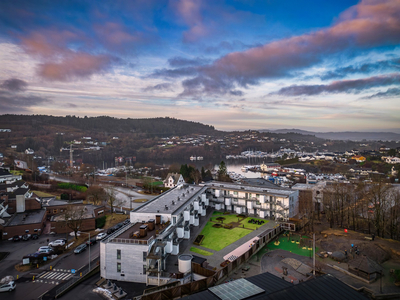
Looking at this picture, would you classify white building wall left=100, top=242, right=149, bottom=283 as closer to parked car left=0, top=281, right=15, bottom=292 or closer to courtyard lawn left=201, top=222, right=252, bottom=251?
parked car left=0, top=281, right=15, bottom=292

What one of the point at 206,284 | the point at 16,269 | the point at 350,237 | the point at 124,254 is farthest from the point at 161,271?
the point at 350,237

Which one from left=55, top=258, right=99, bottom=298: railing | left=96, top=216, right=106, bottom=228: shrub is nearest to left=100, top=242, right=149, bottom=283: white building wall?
left=55, top=258, right=99, bottom=298: railing

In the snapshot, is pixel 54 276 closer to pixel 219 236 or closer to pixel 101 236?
pixel 101 236

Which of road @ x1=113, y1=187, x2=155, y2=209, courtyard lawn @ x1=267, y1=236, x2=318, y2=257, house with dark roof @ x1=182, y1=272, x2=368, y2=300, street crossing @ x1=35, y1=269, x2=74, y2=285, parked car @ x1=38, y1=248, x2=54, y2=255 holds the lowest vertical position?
road @ x1=113, y1=187, x2=155, y2=209

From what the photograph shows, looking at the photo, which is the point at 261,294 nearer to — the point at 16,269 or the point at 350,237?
the point at 350,237

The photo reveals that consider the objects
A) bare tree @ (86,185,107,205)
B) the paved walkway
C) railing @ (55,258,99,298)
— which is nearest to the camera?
railing @ (55,258,99,298)

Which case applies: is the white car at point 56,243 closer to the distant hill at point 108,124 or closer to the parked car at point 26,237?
the parked car at point 26,237

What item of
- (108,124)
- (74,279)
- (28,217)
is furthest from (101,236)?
(108,124)
